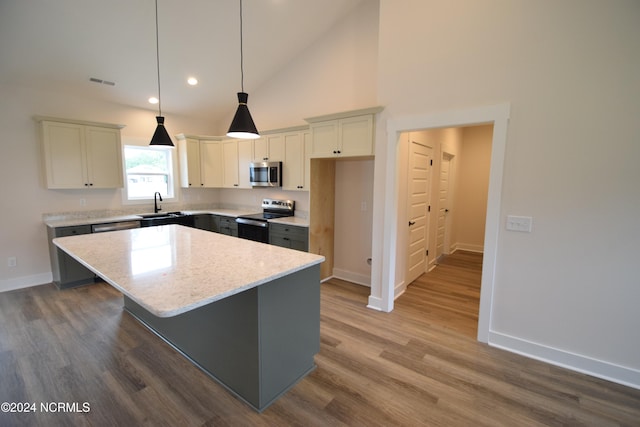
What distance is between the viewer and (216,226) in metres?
5.46

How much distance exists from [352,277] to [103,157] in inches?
170

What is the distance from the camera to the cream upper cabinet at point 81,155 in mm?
3982

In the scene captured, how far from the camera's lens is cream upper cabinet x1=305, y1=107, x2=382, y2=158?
11.0 ft

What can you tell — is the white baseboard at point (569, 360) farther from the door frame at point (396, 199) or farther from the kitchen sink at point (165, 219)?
the kitchen sink at point (165, 219)

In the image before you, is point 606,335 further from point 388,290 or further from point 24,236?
point 24,236

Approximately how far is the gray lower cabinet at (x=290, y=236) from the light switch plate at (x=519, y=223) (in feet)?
8.00

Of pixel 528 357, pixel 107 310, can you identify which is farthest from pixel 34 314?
pixel 528 357

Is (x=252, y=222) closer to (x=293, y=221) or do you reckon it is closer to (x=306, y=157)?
(x=293, y=221)

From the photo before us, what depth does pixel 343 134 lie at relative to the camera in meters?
3.59

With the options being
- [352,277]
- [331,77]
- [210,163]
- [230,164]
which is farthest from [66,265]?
→ [331,77]

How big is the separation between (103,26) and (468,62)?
4071mm

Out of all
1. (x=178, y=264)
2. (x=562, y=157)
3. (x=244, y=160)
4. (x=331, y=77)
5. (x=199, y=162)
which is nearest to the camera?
(x=178, y=264)

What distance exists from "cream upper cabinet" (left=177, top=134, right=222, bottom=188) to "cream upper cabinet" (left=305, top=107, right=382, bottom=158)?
2497 millimetres

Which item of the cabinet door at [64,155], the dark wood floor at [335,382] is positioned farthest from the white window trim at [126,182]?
the dark wood floor at [335,382]
